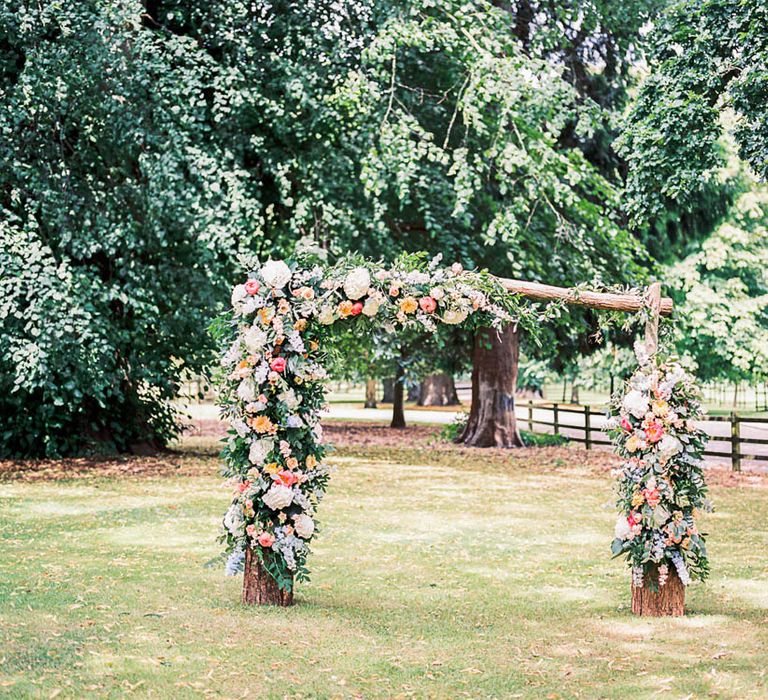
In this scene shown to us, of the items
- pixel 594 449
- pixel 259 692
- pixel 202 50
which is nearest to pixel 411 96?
pixel 202 50

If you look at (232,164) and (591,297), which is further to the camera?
(232,164)

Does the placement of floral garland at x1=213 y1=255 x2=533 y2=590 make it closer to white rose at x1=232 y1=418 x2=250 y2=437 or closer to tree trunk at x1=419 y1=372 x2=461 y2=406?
white rose at x1=232 y1=418 x2=250 y2=437

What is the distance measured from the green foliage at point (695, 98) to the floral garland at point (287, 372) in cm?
521

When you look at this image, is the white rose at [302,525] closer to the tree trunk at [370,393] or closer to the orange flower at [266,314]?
the orange flower at [266,314]

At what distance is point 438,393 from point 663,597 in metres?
40.4

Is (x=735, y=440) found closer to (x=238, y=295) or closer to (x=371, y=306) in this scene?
(x=371, y=306)

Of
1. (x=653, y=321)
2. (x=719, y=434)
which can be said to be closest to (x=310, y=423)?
(x=653, y=321)

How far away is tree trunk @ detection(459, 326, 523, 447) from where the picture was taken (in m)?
22.4

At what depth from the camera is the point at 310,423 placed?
296 inches

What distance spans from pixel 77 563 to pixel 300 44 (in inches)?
391

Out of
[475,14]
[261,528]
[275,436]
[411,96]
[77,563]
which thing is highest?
[475,14]

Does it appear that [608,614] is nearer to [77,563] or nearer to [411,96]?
[77,563]

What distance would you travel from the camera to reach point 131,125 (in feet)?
49.4

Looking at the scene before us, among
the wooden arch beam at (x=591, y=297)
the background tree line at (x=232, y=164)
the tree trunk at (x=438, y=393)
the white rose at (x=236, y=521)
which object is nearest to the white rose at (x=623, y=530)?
the wooden arch beam at (x=591, y=297)
